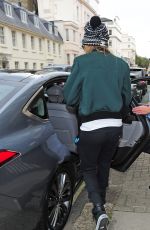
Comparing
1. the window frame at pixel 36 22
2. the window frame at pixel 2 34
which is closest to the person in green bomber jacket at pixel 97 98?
the window frame at pixel 2 34

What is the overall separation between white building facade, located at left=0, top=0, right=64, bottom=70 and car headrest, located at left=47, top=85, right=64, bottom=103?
113 ft

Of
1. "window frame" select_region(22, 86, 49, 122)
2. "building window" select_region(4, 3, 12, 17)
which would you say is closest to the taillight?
"window frame" select_region(22, 86, 49, 122)

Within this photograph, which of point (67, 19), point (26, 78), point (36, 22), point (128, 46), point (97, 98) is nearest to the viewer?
point (97, 98)

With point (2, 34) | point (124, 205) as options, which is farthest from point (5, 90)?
point (2, 34)

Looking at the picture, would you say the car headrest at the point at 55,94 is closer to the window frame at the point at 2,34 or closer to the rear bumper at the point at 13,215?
the rear bumper at the point at 13,215

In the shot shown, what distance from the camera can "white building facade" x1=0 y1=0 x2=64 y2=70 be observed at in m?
38.6

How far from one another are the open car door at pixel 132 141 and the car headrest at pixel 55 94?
2.49ft

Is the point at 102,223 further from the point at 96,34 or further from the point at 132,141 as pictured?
the point at 96,34

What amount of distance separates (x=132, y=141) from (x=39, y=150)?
1.27m

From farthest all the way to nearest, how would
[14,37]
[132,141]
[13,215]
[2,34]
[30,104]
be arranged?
1. [14,37]
2. [2,34]
3. [132,141]
4. [30,104]
5. [13,215]

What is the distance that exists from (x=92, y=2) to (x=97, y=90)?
268 ft

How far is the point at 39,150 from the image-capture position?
3.00 meters

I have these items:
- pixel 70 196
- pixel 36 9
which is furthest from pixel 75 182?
pixel 36 9

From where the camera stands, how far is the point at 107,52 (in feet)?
10.3
